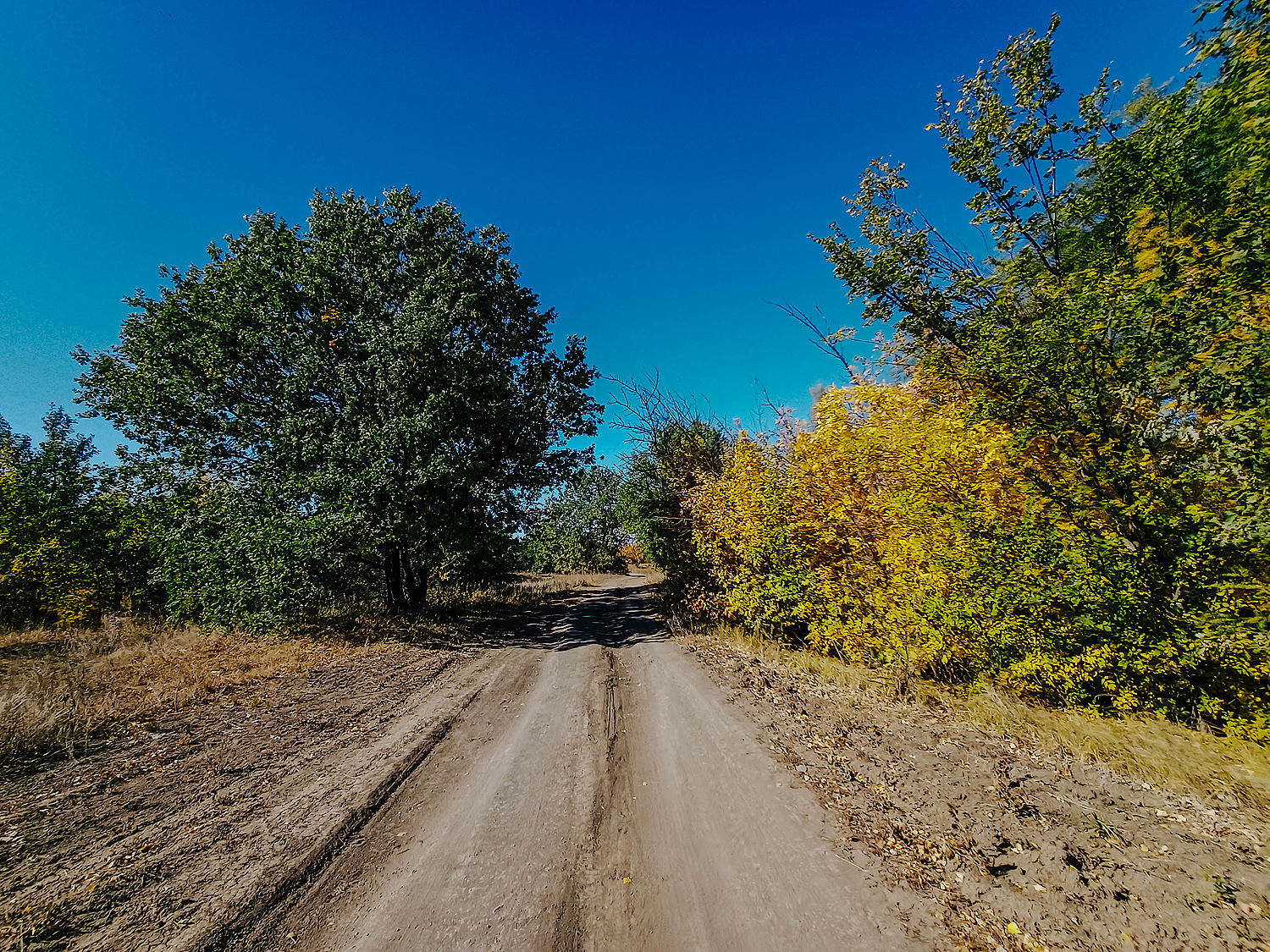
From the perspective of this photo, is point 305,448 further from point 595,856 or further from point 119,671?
point 595,856

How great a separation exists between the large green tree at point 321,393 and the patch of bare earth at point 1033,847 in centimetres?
1089

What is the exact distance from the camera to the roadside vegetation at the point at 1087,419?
372cm

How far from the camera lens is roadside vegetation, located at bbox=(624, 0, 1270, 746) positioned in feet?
12.2

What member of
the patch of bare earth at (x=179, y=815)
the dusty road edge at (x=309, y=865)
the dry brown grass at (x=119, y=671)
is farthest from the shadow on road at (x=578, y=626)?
the dusty road edge at (x=309, y=865)

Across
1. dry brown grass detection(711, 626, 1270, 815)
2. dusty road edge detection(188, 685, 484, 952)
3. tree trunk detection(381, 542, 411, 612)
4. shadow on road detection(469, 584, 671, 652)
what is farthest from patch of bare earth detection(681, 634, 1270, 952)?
tree trunk detection(381, 542, 411, 612)

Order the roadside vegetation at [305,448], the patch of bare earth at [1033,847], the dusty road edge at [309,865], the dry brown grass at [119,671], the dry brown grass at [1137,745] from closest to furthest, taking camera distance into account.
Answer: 1. the patch of bare earth at [1033,847]
2. the dusty road edge at [309,865]
3. the dry brown grass at [1137,745]
4. the dry brown grass at [119,671]
5. the roadside vegetation at [305,448]

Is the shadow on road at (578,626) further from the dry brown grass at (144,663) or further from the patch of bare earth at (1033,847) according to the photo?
the patch of bare earth at (1033,847)

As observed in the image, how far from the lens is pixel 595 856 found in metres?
4.06

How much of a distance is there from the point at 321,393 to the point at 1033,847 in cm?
1687

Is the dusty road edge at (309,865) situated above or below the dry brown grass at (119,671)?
below

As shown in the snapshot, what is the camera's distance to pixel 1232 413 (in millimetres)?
Result: 3469

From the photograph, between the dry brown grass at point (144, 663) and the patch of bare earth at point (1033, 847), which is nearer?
the patch of bare earth at point (1033, 847)

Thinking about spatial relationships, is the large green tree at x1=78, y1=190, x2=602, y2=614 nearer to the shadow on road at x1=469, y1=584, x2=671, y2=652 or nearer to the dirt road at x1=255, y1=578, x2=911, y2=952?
the shadow on road at x1=469, y1=584, x2=671, y2=652

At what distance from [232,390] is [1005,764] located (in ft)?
61.2
